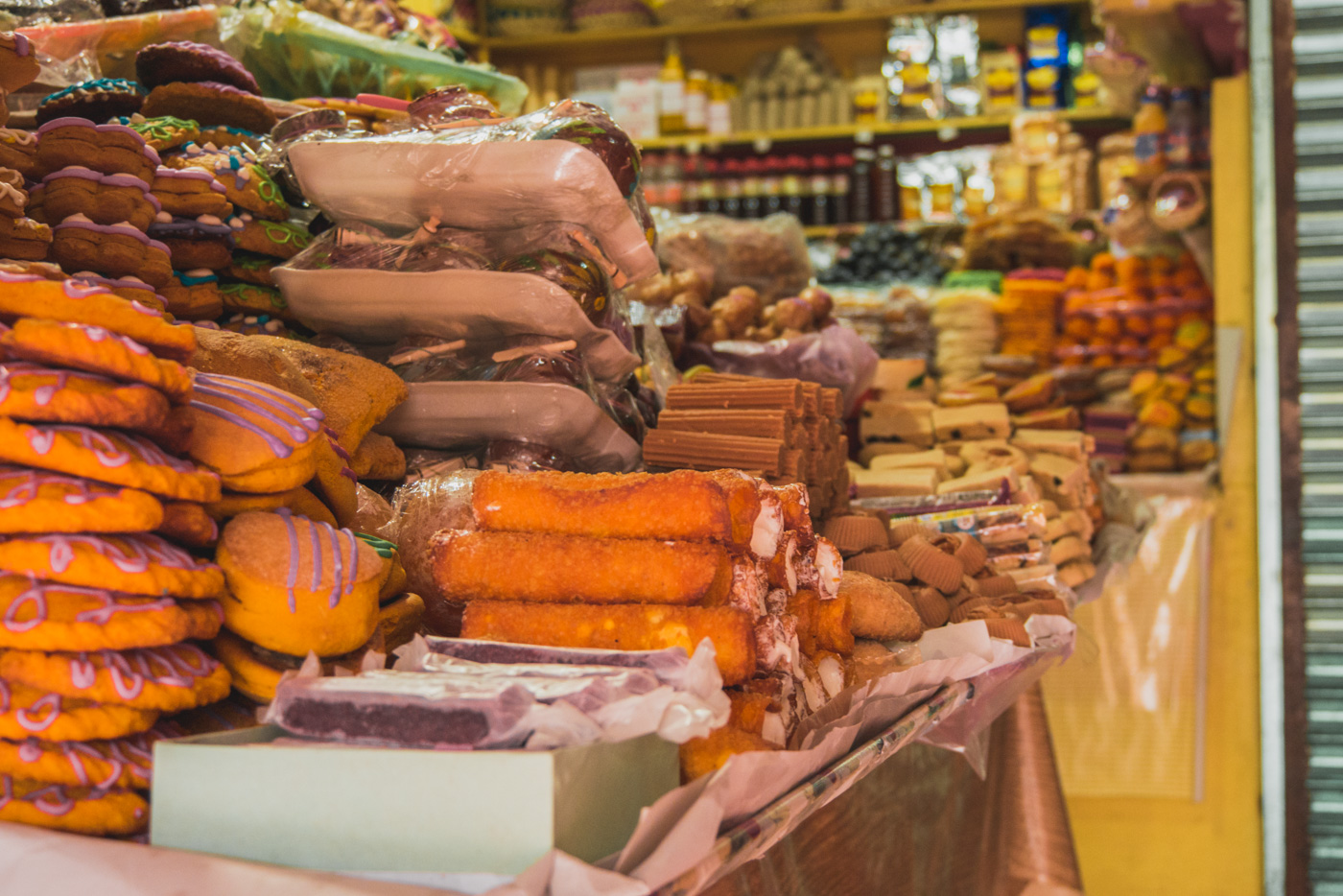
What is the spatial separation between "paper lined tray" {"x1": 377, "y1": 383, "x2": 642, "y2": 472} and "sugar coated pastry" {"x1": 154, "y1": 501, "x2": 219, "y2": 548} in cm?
74

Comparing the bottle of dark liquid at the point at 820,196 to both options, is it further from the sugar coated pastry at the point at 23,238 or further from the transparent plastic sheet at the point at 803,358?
the sugar coated pastry at the point at 23,238

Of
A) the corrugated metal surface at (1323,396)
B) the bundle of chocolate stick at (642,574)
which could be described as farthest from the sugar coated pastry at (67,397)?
the corrugated metal surface at (1323,396)

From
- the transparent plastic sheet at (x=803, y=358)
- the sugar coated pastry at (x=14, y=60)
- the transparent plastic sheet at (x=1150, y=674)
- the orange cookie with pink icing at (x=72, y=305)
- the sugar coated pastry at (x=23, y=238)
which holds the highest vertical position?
the sugar coated pastry at (x=14, y=60)

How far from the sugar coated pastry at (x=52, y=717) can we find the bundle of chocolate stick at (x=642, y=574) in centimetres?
32

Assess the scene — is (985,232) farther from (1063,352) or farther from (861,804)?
(861,804)

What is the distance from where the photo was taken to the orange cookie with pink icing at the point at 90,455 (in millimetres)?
845

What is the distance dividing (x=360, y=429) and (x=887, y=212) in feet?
13.6

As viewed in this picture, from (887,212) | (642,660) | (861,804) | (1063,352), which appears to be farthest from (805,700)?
(887,212)

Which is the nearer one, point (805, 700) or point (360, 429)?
point (805, 700)

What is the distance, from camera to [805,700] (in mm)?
1236

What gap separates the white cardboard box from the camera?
0.74 metres

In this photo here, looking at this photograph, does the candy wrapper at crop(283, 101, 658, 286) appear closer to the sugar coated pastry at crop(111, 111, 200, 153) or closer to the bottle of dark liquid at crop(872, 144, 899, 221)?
the sugar coated pastry at crop(111, 111, 200, 153)

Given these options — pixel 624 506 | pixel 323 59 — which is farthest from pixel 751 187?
pixel 624 506

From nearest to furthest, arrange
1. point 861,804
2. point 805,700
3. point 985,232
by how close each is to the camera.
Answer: point 805,700 → point 861,804 → point 985,232
